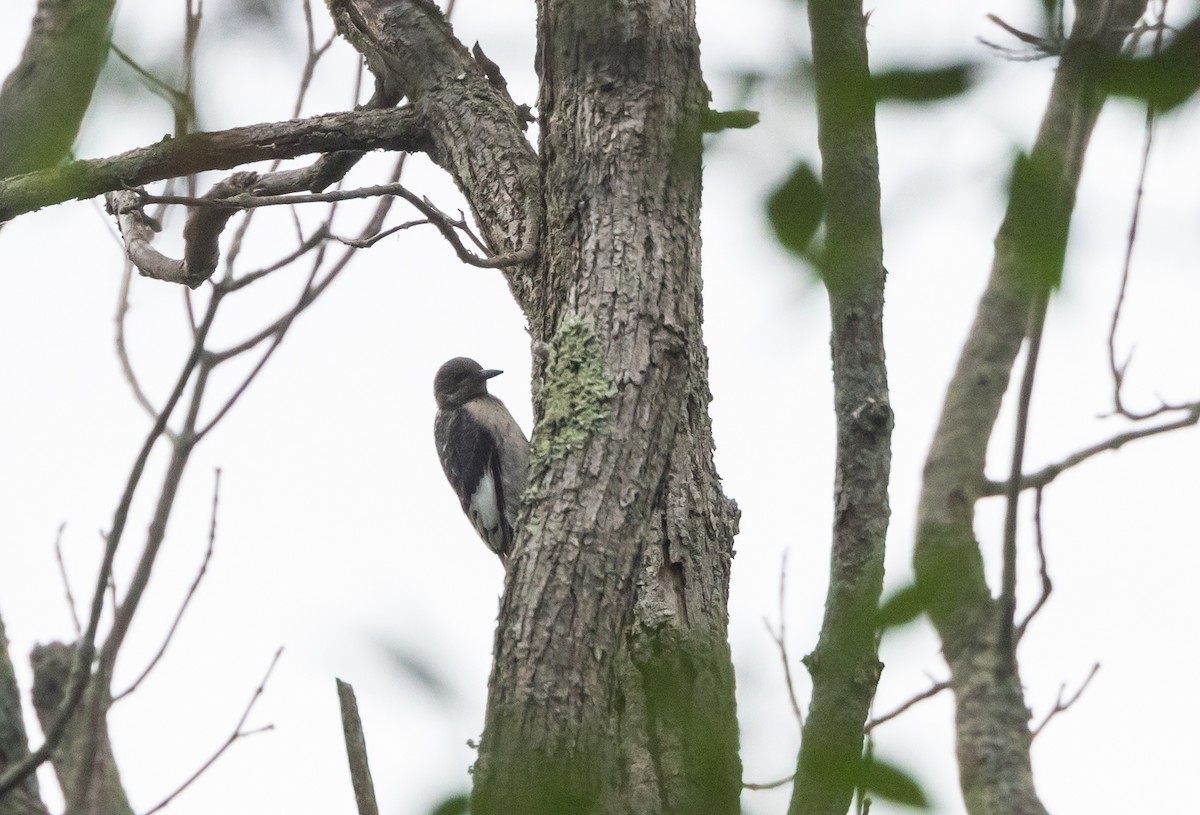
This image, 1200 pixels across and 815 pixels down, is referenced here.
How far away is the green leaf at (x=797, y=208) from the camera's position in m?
0.83

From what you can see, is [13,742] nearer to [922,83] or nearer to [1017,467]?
[1017,467]

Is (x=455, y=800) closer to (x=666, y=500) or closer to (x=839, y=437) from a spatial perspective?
(x=839, y=437)

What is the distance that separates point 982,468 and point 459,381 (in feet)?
12.0

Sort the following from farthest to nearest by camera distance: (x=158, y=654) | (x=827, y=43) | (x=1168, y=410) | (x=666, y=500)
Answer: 1. (x=1168, y=410)
2. (x=158, y=654)
3. (x=666, y=500)
4. (x=827, y=43)

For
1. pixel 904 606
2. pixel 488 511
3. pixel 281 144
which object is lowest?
pixel 904 606

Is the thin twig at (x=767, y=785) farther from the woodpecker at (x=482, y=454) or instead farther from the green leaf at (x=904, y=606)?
the woodpecker at (x=482, y=454)

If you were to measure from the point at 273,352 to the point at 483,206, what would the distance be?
49.3 inches

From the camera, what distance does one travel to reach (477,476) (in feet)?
22.8

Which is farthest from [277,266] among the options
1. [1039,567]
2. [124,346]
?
[1039,567]

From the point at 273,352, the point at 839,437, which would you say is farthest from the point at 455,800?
the point at 273,352

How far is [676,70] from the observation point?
897 millimetres

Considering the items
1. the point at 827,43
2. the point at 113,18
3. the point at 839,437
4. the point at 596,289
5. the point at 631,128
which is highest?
the point at 631,128

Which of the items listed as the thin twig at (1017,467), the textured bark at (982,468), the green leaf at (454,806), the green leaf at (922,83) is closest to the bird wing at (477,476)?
the textured bark at (982,468)

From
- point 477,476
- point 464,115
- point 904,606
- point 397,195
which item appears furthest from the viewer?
point 477,476
